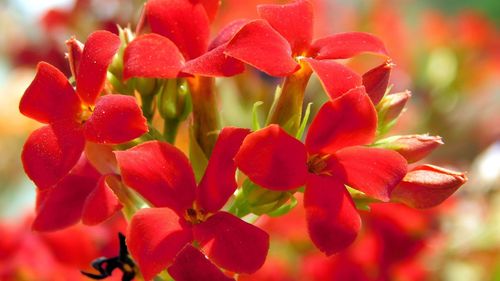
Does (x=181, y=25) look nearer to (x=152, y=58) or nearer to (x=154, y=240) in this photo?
(x=152, y=58)

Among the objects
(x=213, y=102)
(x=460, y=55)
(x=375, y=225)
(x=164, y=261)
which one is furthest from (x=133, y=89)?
(x=460, y=55)

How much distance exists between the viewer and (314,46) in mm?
595

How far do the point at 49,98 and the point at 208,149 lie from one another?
124mm

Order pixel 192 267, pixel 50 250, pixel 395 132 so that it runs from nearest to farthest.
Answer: pixel 192 267 → pixel 50 250 → pixel 395 132

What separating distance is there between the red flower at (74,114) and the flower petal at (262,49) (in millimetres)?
74

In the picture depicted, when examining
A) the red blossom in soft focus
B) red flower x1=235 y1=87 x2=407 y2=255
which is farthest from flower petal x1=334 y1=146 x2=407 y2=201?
the red blossom in soft focus

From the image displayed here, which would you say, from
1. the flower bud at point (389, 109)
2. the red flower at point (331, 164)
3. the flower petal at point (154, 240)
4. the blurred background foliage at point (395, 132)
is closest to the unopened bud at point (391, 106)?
the flower bud at point (389, 109)

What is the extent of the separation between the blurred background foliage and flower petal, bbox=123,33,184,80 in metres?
0.38

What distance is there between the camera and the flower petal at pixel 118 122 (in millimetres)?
523

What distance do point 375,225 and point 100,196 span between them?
589 mm

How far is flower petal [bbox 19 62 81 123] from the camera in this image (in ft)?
1.83

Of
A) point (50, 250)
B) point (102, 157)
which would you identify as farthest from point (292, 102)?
point (50, 250)

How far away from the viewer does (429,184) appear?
578mm

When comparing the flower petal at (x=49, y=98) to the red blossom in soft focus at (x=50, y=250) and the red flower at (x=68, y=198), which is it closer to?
the red flower at (x=68, y=198)
